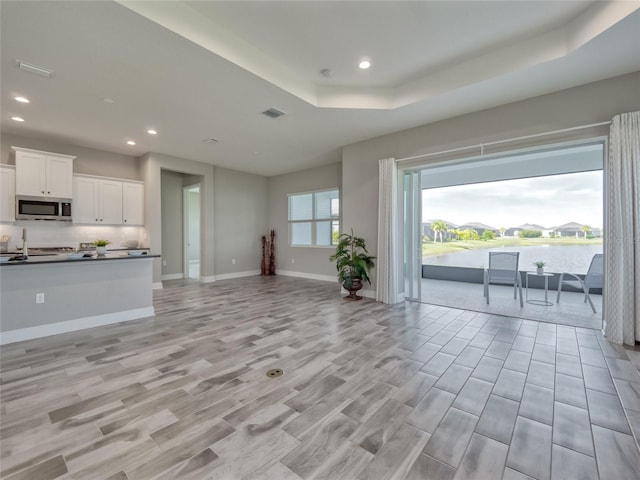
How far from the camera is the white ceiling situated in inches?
100

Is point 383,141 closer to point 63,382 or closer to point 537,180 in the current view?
point 537,180

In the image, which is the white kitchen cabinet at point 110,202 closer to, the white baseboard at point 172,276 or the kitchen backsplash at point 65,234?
the kitchen backsplash at point 65,234

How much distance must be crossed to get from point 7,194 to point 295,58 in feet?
18.0

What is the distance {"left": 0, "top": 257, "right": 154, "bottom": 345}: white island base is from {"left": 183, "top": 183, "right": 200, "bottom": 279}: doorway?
12.2 feet

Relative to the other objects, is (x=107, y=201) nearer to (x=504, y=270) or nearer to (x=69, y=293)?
(x=69, y=293)

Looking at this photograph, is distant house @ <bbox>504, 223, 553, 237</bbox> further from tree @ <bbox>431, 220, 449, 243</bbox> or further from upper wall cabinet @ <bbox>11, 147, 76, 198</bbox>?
upper wall cabinet @ <bbox>11, 147, 76, 198</bbox>

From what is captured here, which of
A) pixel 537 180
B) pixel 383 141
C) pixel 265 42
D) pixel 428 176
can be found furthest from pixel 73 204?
pixel 537 180

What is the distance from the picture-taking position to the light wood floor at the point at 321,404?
59.2 inches

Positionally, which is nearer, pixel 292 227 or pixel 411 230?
pixel 411 230

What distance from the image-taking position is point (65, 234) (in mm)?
5625

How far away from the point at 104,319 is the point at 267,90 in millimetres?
3773

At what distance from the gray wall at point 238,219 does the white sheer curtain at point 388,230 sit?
4.55 meters

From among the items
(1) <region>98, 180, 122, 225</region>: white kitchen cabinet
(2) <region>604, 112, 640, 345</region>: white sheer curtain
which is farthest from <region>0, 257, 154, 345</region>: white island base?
(2) <region>604, 112, 640, 345</region>: white sheer curtain

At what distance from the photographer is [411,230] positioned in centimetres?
512
